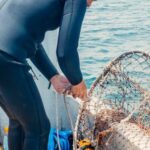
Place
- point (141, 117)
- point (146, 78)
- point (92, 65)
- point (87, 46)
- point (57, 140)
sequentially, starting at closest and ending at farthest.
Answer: point (141, 117), point (57, 140), point (146, 78), point (92, 65), point (87, 46)

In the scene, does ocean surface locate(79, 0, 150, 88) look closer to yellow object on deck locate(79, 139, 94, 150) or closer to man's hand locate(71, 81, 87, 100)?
yellow object on deck locate(79, 139, 94, 150)

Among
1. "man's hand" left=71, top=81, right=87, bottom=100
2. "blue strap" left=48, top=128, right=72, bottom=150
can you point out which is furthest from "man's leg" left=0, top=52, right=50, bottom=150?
"blue strap" left=48, top=128, right=72, bottom=150

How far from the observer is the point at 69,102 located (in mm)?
4008

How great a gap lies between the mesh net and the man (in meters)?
0.50

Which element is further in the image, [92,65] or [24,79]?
[92,65]

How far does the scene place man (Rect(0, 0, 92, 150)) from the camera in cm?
246

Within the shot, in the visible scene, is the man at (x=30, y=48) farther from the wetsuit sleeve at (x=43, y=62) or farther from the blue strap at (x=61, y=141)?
the blue strap at (x=61, y=141)

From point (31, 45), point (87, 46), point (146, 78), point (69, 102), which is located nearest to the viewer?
point (31, 45)

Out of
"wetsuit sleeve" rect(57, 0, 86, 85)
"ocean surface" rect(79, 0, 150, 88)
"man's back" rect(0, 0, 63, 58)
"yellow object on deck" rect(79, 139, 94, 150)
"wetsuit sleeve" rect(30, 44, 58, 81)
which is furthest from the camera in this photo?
"ocean surface" rect(79, 0, 150, 88)

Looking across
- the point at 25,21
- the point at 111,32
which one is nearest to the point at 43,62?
the point at 25,21

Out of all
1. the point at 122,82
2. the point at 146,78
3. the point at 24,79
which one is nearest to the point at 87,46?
the point at 146,78

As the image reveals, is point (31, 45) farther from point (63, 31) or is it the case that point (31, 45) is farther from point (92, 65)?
point (92, 65)

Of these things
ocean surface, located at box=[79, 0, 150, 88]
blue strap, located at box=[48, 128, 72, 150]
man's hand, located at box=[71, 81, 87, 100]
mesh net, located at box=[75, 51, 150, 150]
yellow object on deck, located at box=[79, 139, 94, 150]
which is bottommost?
ocean surface, located at box=[79, 0, 150, 88]

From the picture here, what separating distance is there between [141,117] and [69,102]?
99 cm
